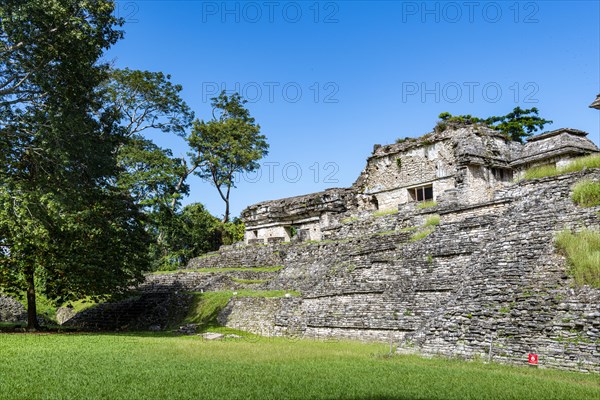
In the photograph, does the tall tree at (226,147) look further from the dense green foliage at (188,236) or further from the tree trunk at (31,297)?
the tree trunk at (31,297)

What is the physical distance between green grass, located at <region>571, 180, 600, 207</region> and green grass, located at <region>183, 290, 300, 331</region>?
441 inches

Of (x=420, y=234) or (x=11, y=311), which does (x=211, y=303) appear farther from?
(x=11, y=311)

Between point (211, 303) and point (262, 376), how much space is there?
1416cm

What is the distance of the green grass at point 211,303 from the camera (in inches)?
918

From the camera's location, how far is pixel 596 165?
1906cm

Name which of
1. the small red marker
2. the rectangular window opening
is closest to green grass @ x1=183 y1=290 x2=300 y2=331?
the rectangular window opening

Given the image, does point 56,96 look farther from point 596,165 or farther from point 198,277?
point 596,165

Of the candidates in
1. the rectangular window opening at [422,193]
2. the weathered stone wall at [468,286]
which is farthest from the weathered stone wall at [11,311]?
the rectangular window opening at [422,193]

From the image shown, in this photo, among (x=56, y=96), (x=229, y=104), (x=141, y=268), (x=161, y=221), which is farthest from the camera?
(x=229, y=104)

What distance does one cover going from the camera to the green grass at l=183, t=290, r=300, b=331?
23.3 meters

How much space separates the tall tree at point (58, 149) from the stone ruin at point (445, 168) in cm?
1114

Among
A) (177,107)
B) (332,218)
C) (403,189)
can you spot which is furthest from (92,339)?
(177,107)

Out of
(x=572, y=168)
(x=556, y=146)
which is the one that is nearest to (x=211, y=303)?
(x=572, y=168)

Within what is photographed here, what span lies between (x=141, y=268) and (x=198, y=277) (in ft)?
19.0
